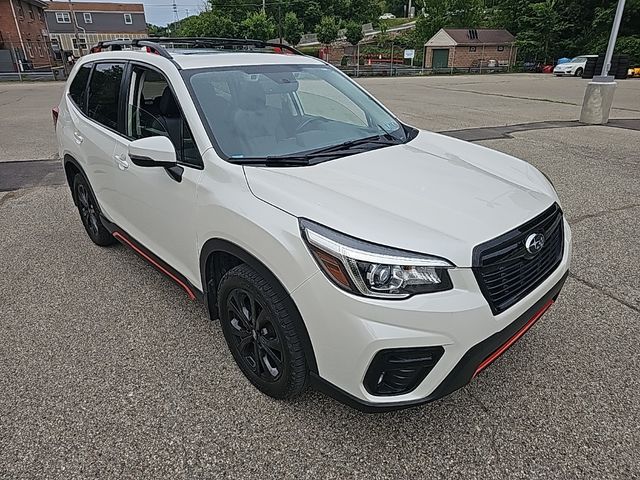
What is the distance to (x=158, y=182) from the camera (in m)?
2.68

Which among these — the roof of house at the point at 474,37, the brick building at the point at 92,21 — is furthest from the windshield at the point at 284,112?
the brick building at the point at 92,21

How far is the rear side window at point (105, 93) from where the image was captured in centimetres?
324

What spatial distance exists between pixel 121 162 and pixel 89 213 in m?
1.37

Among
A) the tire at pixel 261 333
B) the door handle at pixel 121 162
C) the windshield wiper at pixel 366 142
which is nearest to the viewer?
the tire at pixel 261 333

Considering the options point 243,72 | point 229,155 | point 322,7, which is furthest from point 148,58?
point 322,7

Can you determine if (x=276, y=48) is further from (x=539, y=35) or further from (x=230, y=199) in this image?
(x=539, y=35)

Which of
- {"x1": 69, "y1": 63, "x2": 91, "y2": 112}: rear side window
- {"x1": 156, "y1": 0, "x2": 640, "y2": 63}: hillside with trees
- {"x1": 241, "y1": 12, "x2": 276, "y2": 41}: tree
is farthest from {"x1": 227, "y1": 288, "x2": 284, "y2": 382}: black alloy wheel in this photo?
{"x1": 241, "y1": 12, "x2": 276, "y2": 41}: tree

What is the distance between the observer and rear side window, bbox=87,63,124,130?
3238 mm

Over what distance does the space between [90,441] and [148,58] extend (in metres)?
2.27

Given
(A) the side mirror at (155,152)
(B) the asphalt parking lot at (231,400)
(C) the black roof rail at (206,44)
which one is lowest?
(B) the asphalt parking lot at (231,400)

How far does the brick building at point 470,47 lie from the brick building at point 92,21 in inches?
1632

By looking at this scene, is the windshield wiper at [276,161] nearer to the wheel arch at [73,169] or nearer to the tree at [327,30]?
the wheel arch at [73,169]

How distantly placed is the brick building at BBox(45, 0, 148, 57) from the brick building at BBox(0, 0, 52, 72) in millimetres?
20874

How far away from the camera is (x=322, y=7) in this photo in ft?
165
